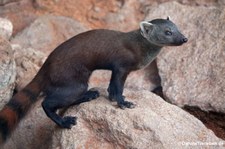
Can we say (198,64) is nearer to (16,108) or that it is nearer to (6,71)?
(6,71)

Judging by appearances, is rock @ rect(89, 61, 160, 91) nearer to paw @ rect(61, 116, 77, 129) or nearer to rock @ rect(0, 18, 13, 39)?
rock @ rect(0, 18, 13, 39)

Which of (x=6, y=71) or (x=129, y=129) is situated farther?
(x=6, y=71)

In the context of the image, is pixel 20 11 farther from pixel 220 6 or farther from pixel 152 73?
pixel 220 6

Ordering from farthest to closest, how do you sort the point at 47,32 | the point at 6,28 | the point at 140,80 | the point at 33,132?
1. the point at 47,32
2. the point at 6,28
3. the point at 140,80
4. the point at 33,132

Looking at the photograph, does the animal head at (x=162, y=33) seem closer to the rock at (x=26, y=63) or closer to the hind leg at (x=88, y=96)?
the hind leg at (x=88, y=96)

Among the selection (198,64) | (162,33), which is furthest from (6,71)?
(198,64)

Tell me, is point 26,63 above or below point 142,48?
below

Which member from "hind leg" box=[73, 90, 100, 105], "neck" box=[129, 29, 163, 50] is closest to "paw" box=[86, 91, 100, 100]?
"hind leg" box=[73, 90, 100, 105]
